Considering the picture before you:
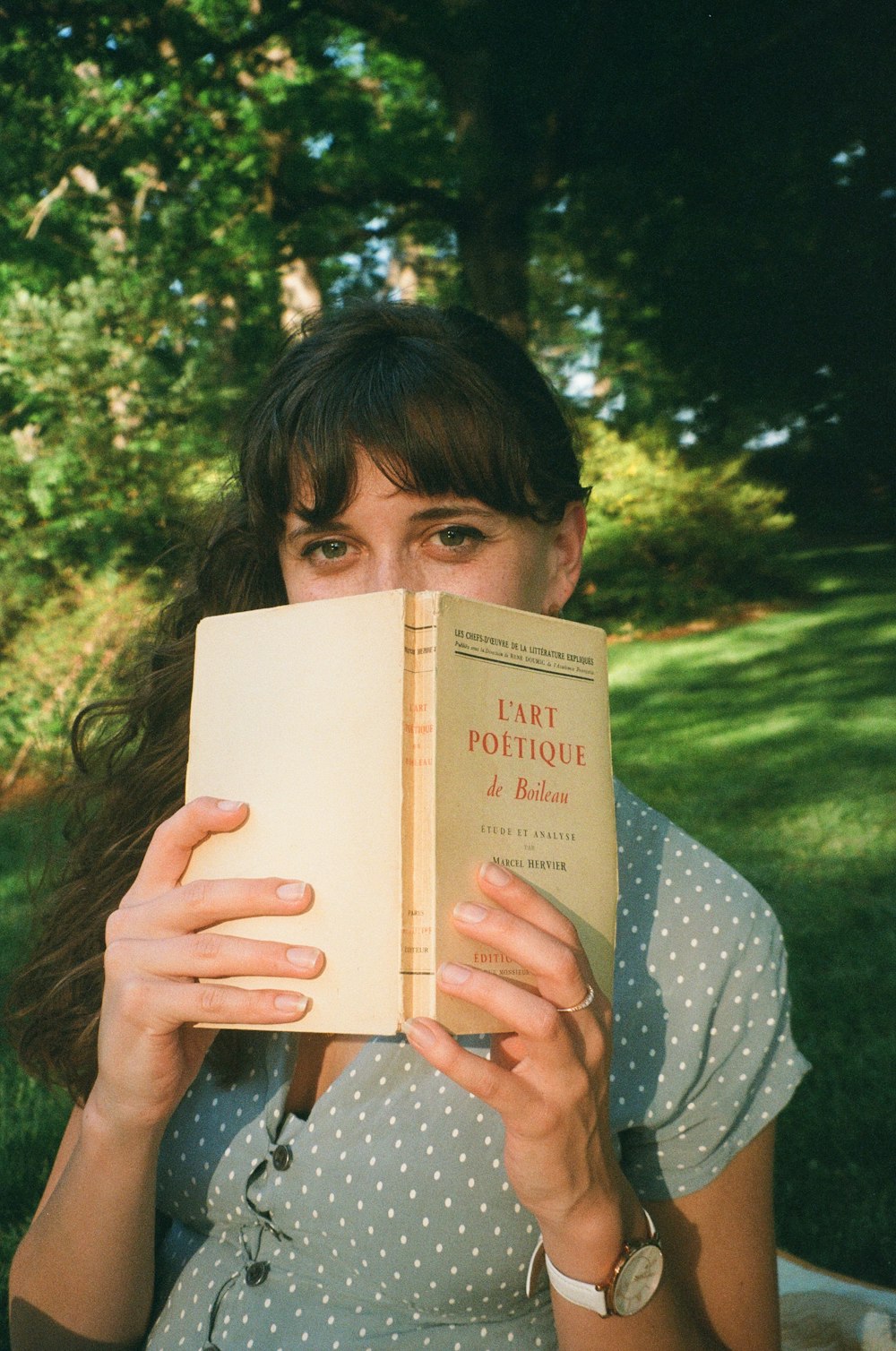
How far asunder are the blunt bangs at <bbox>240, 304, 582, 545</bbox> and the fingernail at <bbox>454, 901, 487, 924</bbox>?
0.77 m

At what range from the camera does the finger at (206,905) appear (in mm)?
1170

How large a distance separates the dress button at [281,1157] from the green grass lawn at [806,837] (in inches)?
38.7

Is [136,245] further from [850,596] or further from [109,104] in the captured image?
[850,596]

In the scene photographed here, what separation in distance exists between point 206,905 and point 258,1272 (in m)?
0.78

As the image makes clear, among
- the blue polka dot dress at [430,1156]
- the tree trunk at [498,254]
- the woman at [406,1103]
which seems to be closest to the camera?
the woman at [406,1103]

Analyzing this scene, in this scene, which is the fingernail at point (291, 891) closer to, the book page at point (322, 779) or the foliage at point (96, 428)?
the book page at point (322, 779)

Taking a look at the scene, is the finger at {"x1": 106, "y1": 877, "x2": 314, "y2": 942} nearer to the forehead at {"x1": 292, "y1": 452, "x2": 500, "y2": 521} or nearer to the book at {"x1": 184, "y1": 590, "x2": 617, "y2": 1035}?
the book at {"x1": 184, "y1": 590, "x2": 617, "y2": 1035}

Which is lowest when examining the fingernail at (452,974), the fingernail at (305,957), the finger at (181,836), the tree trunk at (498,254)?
the fingernail at (452,974)

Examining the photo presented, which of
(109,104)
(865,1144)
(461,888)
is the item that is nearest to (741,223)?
(109,104)

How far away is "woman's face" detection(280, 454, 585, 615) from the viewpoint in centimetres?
171

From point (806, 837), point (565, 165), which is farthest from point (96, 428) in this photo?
point (806, 837)

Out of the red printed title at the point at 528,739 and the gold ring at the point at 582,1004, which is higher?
the red printed title at the point at 528,739

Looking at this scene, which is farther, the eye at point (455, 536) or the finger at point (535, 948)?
the eye at point (455, 536)

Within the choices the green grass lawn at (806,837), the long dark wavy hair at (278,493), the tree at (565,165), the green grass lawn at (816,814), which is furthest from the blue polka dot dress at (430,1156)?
the tree at (565,165)
